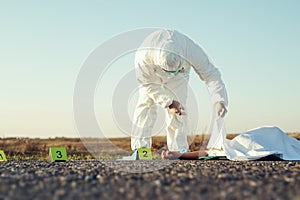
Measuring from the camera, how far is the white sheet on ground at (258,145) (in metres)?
5.89

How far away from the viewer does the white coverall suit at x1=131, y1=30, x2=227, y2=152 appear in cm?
641

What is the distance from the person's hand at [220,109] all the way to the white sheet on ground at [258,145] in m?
0.15

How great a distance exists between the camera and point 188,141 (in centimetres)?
728

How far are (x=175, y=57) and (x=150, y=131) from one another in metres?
1.28

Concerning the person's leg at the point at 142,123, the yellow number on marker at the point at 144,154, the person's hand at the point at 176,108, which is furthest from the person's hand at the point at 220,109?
the yellow number on marker at the point at 144,154

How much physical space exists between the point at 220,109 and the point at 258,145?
82 centimetres

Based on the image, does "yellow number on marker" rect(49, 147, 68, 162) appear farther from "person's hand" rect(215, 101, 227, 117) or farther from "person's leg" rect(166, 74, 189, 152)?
"person's hand" rect(215, 101, 227, 117)

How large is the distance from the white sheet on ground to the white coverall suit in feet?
2.04

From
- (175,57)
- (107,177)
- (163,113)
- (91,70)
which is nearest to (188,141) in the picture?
(163,113)

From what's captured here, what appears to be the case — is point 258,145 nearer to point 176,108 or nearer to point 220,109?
point 220,109

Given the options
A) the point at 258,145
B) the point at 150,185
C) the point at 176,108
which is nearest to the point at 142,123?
the point at 176,108

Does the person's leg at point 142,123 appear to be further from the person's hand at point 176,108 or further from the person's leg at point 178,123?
the person's hand at point 176,108

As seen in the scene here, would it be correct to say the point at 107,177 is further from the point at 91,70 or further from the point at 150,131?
the point at 150,131

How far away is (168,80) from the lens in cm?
668
